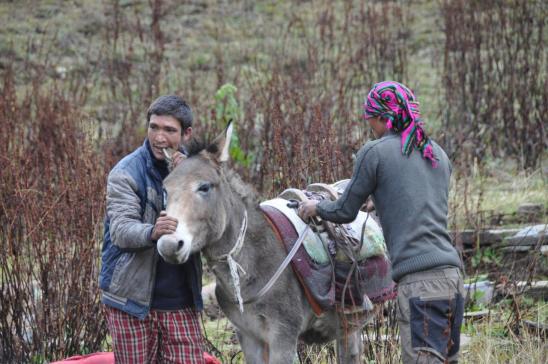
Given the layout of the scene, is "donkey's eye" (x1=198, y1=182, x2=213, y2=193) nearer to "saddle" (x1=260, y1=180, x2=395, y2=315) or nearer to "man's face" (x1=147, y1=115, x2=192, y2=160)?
"man's face" (x1=147, y1=115, x2=192, y2=160)

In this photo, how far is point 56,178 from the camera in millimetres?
7691

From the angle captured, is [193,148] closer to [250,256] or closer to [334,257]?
[250,256]

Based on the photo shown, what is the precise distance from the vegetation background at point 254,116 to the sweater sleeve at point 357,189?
1584mm

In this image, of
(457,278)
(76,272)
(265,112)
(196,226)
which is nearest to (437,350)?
(457,278)

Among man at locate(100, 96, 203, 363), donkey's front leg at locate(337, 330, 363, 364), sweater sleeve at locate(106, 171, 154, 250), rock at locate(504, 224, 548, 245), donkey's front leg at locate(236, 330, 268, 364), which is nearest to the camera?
sweater sleeve at locate(106, 171, 154, 250)

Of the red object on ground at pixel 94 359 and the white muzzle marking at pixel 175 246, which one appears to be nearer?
the white muzzle marking at pixel 175 246

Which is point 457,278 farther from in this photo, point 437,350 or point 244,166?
point 244,166

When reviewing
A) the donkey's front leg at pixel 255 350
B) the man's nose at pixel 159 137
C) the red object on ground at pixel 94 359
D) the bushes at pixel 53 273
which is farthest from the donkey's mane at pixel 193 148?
the bushes at pixel 53 273

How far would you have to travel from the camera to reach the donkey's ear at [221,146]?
161 inches

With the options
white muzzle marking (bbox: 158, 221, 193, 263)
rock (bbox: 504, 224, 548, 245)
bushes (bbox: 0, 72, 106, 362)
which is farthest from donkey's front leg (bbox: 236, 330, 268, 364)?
rock (bbox: 504, 224, 548, 245)

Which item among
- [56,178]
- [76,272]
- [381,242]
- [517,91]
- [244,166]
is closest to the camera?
[381,242]

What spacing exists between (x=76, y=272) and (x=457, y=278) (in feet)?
9.11

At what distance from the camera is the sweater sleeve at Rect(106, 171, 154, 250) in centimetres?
384

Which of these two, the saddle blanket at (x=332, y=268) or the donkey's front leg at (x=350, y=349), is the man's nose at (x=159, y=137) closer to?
the saddle blanket at (x=332, y=268)
